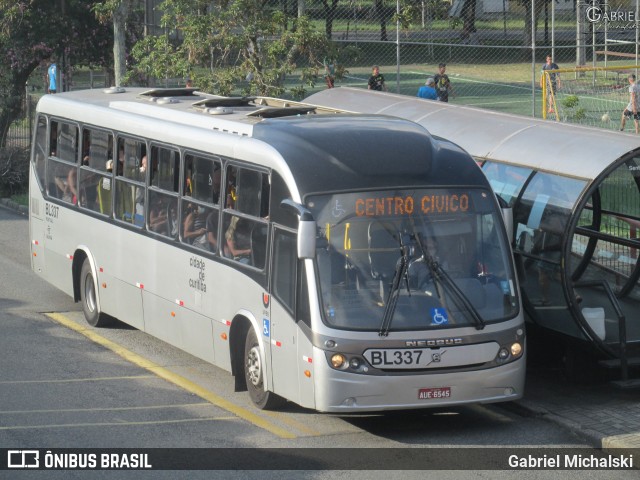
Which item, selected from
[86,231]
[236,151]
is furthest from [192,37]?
[236,151]

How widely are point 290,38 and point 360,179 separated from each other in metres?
12.1

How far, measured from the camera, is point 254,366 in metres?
11.7

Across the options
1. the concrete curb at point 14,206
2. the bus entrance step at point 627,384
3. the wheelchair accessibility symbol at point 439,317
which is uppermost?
the wheelchair accessibility symbol at point 439,317

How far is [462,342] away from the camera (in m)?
10.5

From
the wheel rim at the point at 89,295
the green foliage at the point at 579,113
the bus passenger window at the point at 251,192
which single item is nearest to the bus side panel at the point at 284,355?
the bus passenger window at the point at 251,192

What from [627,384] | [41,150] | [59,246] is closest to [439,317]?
[627,384]

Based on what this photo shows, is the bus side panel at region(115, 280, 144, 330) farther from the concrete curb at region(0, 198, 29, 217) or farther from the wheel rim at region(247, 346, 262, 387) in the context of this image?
the concrete curb at region(0, 198, 29, 217)

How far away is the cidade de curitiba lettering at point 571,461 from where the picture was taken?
32.7ft

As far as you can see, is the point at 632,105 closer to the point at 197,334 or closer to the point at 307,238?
the point at 197,334

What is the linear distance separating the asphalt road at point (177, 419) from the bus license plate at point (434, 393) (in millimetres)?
447

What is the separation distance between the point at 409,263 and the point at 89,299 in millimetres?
6432

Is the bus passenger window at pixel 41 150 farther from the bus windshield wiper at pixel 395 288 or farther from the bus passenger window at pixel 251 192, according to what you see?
the bus windshield wiper at pixel 395 288

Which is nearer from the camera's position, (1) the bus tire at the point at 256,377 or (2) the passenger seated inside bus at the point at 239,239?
(1) the bus tire at the point at 256,377

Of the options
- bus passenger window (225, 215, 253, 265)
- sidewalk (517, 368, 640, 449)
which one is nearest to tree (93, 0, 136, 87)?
bus passenger window (225, 215, 253, 265)
